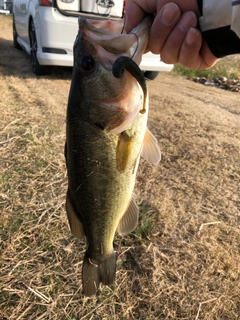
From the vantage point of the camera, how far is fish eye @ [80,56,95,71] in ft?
4.40

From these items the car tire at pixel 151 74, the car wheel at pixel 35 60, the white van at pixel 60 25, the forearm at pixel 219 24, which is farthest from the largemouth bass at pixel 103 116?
the car tire at pixel 151 74

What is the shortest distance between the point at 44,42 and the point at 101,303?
181 inches

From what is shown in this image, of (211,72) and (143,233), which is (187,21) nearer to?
(143,233)

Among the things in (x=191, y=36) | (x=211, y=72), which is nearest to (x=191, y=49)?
(x=191, y=36)

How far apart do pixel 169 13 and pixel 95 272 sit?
123 centimetres

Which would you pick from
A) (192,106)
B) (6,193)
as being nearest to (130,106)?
(6,193)

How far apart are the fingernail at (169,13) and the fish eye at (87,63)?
0.39 metres

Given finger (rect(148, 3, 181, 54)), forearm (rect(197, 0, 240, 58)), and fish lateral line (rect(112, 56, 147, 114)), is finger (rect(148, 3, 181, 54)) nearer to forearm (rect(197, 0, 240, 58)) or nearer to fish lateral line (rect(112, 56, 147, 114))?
forearm (rect(197, 0, 240, 58))

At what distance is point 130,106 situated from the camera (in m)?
1.38

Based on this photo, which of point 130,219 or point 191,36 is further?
point 130,219

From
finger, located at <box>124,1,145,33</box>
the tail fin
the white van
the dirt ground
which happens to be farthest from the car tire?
the tail fin

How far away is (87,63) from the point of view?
1351 millimetres

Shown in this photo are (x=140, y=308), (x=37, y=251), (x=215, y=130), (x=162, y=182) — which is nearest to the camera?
(x=140, y=308)

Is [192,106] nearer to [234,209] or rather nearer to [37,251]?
[234,209]
